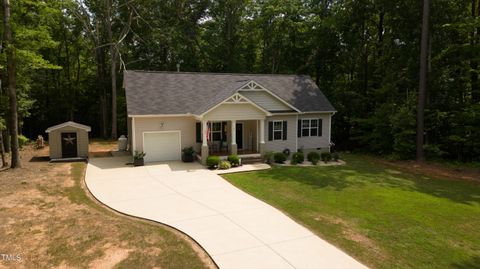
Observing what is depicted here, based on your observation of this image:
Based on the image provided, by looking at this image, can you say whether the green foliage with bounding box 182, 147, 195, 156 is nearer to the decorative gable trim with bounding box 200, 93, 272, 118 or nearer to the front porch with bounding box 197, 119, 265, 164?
the front porch with bounding box 197, 119, 265, 164

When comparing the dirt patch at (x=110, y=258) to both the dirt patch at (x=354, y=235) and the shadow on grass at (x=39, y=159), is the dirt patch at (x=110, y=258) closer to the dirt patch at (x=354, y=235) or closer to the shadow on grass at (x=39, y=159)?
the dirt patch at (x=354, y=235)

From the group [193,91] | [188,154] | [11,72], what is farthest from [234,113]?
[11,72]

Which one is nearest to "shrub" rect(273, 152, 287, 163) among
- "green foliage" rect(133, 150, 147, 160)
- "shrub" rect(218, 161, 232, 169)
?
"shrub" rect(218, 161, 232, 169)

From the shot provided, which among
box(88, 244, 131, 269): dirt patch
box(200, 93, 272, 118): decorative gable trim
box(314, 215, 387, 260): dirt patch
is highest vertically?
box(200, 93, 272, 118): decorative gable trim

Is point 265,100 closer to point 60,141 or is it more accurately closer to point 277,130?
point 277,130

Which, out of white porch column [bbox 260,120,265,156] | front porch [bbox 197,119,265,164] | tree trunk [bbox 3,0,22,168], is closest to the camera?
tree trunk [bbox 3,0,22,168]

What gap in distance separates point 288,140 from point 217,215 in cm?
1185

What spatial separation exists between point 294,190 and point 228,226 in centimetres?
473

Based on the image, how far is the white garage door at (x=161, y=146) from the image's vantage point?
1823 cm

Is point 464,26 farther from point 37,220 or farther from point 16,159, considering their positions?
point 16,159

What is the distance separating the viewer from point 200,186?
13352 millimetres

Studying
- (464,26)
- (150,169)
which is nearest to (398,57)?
(464,26)

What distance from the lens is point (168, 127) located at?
18453 mm

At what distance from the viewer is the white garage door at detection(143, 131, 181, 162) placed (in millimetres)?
18234
